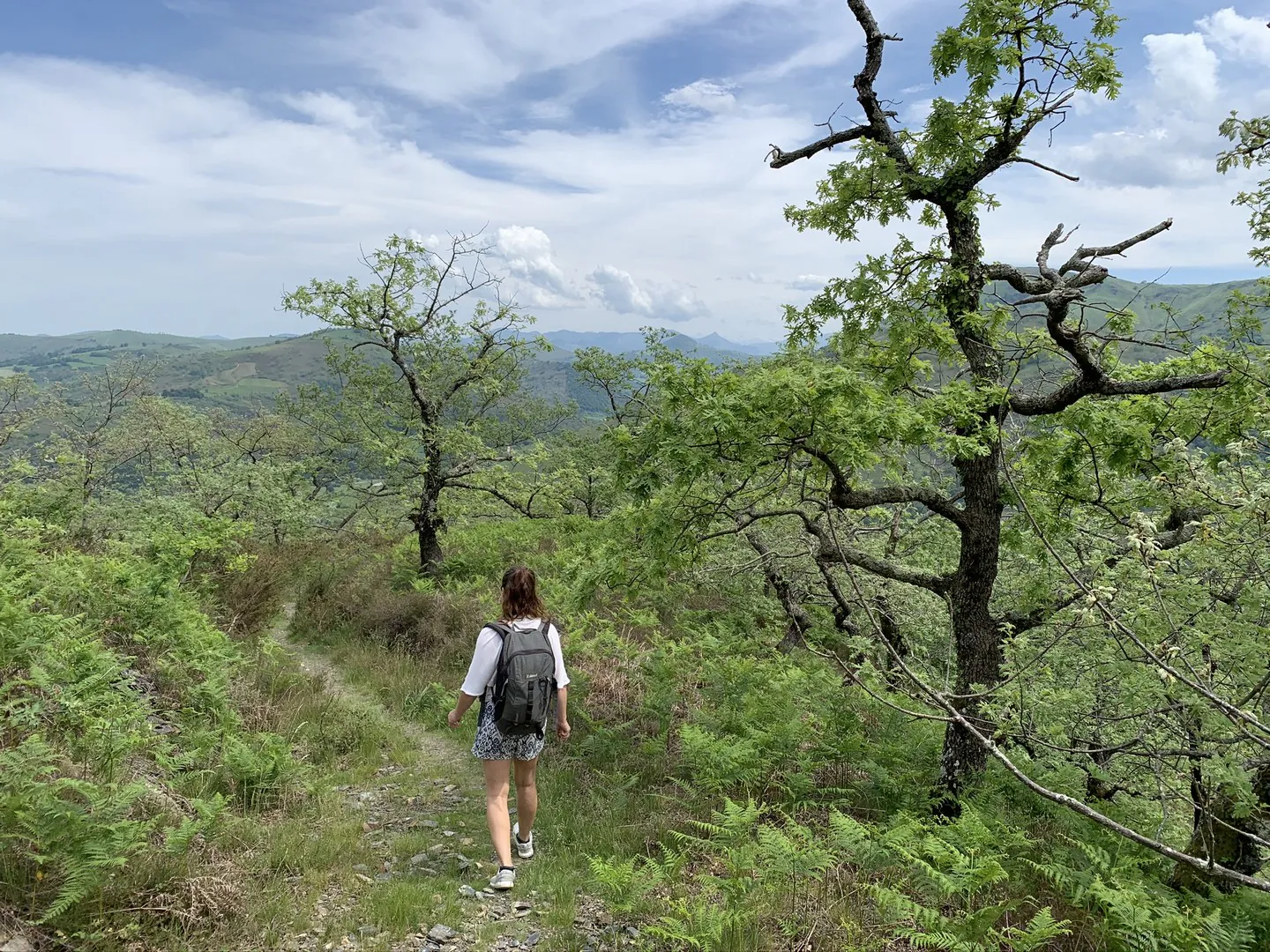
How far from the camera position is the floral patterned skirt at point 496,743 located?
19.3ft

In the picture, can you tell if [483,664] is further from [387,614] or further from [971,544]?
[387,614]

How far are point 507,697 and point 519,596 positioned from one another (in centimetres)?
85

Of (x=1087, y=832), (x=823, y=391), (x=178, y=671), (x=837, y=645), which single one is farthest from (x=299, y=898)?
(x=837, y=645)

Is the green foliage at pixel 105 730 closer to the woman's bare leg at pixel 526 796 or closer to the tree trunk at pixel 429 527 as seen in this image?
the woman's bare leg at pixel 526 796

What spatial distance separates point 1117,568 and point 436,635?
11.0 metres

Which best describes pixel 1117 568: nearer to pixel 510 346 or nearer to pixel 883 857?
pixel 883 857

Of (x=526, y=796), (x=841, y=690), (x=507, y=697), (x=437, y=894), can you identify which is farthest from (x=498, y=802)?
(x=841, y=690)

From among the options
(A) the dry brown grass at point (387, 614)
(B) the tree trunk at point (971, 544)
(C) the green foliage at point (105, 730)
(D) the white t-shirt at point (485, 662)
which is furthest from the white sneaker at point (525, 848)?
(A) the dry brown grass at point (387, 614)

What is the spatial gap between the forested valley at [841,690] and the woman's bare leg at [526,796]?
45 cm

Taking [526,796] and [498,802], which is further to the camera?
[526,796]

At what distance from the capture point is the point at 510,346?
58.0ft

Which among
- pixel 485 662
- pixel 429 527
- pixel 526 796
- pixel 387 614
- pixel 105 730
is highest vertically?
pixel 485 662

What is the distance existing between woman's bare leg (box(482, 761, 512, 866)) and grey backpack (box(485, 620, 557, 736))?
1.70 feet

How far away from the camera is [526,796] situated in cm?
622
